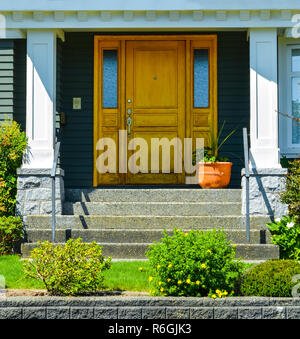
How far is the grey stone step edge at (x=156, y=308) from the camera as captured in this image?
5.09m

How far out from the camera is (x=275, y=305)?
16.8 ft

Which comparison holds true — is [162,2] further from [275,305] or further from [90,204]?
[275,305]

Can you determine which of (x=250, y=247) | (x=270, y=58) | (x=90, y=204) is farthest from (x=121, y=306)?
(x=270, y=58)

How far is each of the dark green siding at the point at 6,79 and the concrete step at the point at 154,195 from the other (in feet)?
5.78

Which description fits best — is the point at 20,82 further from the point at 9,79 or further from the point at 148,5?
the point at 148,5

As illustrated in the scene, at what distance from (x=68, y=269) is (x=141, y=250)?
2169mm

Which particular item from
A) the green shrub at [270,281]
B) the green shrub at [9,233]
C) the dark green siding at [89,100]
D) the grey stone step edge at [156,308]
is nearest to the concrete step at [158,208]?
the green shrub at [9,233]

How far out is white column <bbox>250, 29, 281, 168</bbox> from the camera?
848 cm

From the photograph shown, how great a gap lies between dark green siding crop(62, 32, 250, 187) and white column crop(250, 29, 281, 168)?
1080 mm

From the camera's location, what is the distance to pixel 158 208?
8266 mm

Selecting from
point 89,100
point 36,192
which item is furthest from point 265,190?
point 89,100

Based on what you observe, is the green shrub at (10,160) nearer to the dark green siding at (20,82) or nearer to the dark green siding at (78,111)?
the dark green siding at (20,82)

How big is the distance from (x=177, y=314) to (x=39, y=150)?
13.6ft

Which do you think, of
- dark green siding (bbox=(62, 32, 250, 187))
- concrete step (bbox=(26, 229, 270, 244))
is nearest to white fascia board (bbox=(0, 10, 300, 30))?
dark green siding (bbox=(62, 32, 250, 187))
